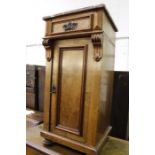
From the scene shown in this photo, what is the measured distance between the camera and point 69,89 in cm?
101

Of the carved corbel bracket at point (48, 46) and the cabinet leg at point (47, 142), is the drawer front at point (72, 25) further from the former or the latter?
the cabinet leg at point (47, 142)

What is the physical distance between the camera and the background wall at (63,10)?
4.34 feet

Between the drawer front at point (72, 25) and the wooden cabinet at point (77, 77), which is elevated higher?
the drawer front at point (72, 25)

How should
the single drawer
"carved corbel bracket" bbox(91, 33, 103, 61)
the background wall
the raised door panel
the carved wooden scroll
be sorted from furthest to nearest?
the single drawer → the background wall → the carved wooden scroll → the raised door panel → "carved corbel bracket" bbox(91, 33, 103, 61)

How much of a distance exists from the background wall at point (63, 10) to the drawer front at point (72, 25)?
19 centimetres

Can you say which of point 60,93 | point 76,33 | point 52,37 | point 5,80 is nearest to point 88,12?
point 76,33

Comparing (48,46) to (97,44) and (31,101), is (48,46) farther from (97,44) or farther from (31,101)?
(31,101)

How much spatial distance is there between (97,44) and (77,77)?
0.24 m

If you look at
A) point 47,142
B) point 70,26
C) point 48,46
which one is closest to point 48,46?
point 48,46

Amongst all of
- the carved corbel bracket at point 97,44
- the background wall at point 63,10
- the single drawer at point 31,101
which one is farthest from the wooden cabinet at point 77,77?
the single drawer at point 31,101

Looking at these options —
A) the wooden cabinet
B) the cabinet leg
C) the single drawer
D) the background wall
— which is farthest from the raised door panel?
the single drawer

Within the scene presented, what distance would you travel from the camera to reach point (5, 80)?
1.11 ft

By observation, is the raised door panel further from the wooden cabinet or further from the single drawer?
the single drawer

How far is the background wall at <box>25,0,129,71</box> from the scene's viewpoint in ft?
4.34
